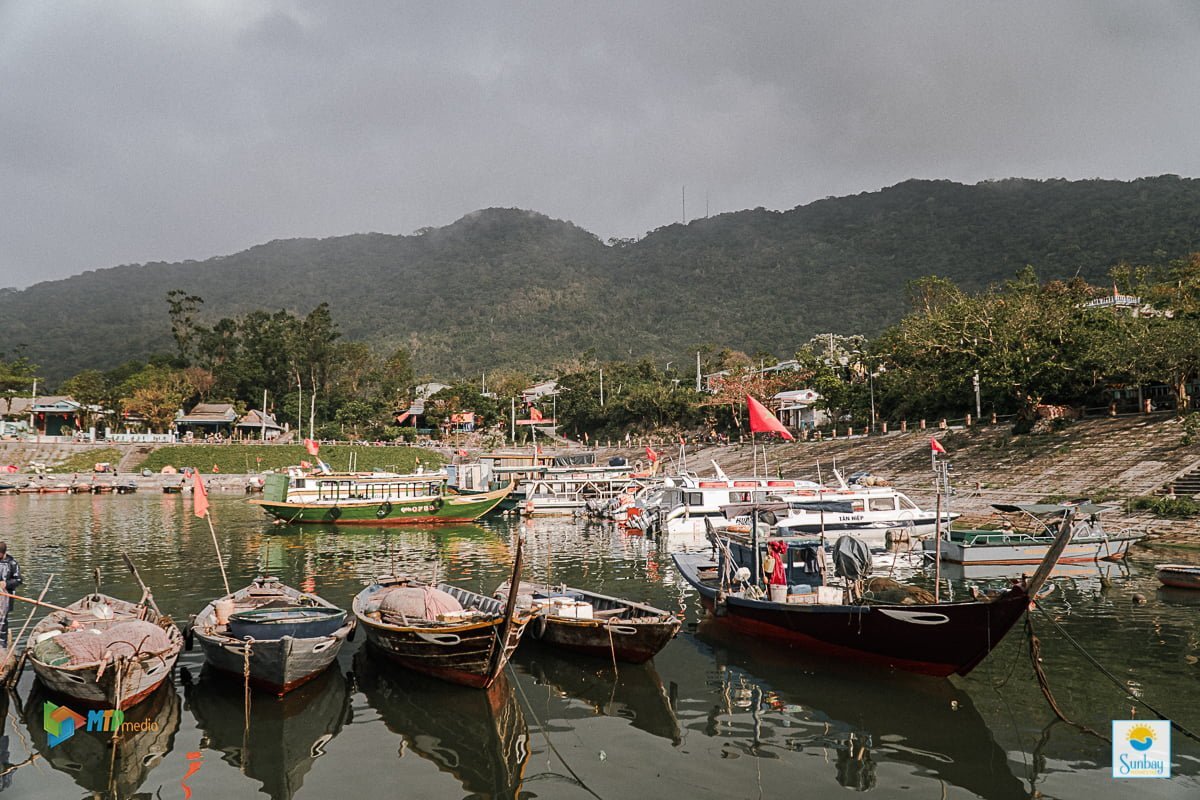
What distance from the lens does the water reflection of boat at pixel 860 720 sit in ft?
34.8

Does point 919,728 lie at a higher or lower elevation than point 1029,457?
lower

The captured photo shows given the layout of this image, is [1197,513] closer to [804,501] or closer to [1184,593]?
[1184,593]

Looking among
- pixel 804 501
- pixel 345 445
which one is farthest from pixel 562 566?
pixel 345 445

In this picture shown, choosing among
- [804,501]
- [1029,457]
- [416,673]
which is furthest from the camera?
[1029,457]

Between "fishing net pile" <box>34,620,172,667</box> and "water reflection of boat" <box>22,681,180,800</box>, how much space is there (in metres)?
0.72

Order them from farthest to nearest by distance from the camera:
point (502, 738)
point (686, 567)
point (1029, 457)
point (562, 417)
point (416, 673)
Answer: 1. point (562, 417)
2. point (1029, 457)
3. point (686, 567)
4. point (416, 673)
5. point (502, 738)

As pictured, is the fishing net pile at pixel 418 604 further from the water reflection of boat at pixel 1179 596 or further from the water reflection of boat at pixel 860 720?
the water reflection of boat at pixel 1179 596

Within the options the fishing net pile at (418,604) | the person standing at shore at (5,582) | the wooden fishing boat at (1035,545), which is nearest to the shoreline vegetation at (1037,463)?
the wooden fishing boat at (1035,545)

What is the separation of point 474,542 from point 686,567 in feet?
55.6

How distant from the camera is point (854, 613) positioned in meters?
14.1

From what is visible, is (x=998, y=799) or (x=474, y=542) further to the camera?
(x=474, y=542)

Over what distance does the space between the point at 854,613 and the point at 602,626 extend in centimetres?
471

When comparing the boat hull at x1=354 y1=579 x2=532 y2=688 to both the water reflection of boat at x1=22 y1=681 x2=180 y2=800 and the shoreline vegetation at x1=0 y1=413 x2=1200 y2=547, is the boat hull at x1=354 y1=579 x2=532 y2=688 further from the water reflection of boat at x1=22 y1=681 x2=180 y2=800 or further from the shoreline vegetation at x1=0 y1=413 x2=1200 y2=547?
the shoreline vegetation at x1=0 y1=413 x2=1200 y2=547

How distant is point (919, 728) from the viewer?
1199cm
